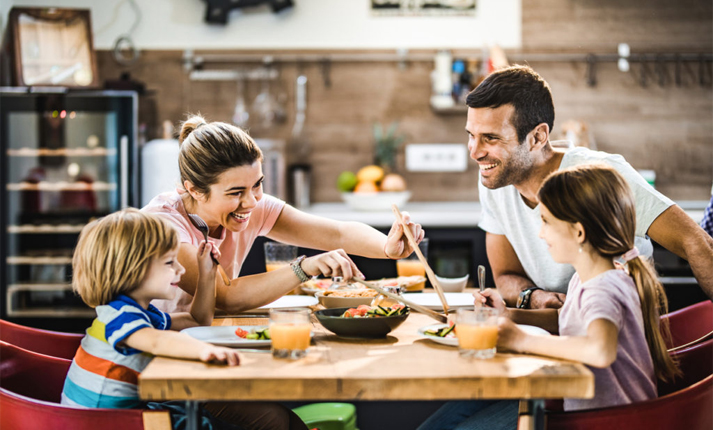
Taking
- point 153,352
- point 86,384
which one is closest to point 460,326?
point 153,352

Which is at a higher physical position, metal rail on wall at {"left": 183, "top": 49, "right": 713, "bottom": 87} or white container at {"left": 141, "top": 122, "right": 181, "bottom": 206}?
metal rail on wall at {"left": 183, "top": 49, "right": 713, "bottom": 87}

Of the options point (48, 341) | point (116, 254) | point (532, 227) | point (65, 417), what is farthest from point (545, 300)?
point (48, 341)

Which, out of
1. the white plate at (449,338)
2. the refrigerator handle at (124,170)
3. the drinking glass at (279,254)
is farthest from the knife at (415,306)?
the refrigerator handle at (124,170)

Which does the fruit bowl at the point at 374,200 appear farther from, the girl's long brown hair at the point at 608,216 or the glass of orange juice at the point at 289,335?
the glass of orange juice at the point at 289,335

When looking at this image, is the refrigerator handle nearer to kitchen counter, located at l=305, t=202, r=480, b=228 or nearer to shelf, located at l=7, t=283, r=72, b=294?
shelf, located at l=7, t=283, r=72, b=294

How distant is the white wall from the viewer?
14.8ft

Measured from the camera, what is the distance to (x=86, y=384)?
4.72ft

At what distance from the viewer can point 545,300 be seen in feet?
6.21

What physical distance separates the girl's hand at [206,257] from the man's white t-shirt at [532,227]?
36.7 inches

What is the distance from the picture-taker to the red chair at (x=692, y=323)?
1.92 metres

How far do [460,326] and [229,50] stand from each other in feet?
11.7

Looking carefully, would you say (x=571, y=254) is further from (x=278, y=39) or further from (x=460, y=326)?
(x=278, y=39)

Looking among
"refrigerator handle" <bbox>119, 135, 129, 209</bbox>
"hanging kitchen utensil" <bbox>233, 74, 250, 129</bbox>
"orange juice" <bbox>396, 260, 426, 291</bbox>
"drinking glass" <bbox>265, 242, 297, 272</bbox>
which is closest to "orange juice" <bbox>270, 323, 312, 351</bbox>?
"drinking glass" <bbox>265, 242, 297, 272</bbox>

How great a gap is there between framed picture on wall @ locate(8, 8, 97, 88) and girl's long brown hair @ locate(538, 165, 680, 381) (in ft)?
11.3
